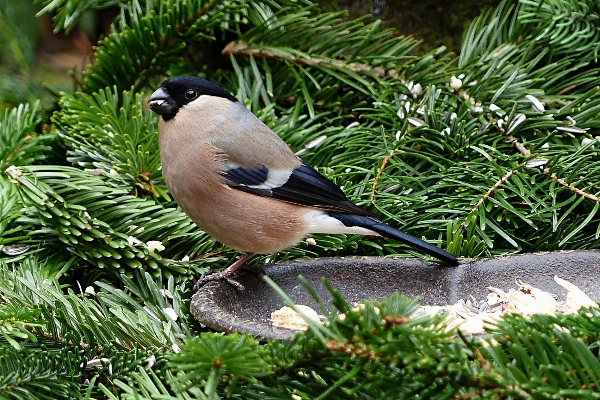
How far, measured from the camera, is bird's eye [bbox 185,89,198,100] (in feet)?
8.01

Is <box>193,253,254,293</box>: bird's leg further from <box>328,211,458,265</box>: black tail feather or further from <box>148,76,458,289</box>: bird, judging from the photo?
<box>328,211,458,265</box>: black tail feather

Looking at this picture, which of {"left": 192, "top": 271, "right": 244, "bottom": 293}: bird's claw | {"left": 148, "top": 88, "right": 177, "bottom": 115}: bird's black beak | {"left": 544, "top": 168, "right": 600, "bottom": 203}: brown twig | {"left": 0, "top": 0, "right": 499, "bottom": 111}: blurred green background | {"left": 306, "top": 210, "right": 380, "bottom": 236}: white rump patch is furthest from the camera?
{"left": 0, "top": 0, "right": 499, "bottom": 111}: blurred green background

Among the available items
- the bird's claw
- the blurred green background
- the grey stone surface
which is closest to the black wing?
the grey stone surface

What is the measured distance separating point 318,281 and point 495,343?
3.27 feet

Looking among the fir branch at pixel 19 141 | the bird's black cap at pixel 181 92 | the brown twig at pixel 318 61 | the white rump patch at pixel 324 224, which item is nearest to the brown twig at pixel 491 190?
the white rump patch at pixel 324 224

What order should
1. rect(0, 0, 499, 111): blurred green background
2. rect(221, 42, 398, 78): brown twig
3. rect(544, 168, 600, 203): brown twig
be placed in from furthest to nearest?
rect(0, 0, 499, 111): blurred green background < rect(221, 42, 398, 78): brown twig < rect(544, 168, 600, 203): brown twig

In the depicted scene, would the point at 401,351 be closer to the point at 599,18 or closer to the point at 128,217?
the point at 128,217

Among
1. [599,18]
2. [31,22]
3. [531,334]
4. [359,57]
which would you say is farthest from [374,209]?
[31,22]

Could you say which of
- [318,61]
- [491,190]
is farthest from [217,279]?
[318,61]

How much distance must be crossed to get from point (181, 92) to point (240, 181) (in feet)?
1.26

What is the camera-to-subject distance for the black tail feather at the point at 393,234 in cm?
207

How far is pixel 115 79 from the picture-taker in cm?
266

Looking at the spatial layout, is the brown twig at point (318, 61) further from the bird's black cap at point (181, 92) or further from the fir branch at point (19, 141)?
the fir branch at point (19, 141)

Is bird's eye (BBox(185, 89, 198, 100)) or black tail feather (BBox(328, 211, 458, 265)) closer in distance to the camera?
black tail feather (BBox(328, 211, 458, 265))
